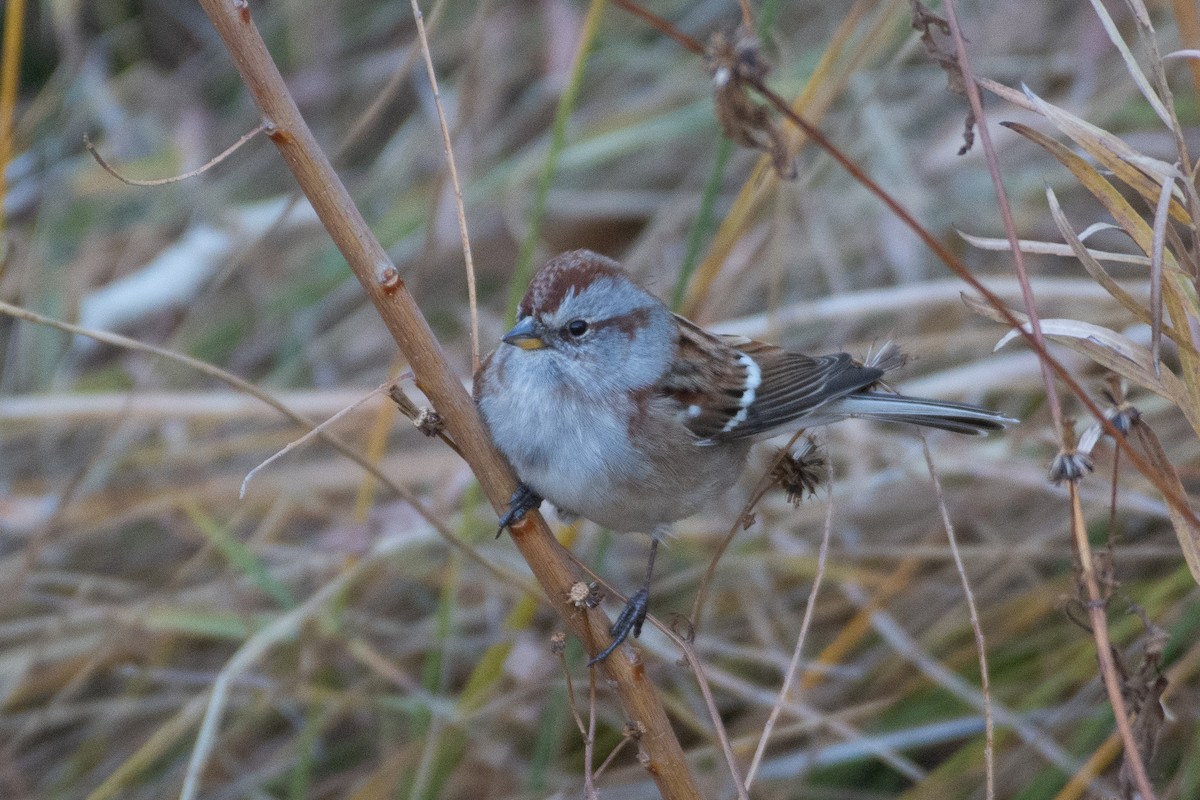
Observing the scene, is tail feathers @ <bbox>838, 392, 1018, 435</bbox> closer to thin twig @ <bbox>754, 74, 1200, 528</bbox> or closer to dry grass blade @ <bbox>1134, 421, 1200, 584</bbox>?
dry grass blade @ <bbox>1134, 421, 1200, 584</bbox>

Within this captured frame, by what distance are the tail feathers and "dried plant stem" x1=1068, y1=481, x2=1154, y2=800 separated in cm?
48

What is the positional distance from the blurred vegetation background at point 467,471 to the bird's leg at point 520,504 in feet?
1.01

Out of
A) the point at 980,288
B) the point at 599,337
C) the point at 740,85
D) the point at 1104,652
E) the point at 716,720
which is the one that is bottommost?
the point at 1104,652

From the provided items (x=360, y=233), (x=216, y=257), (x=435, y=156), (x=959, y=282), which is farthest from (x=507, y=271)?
(x=360, y=233)

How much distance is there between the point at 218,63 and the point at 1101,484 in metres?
3.56

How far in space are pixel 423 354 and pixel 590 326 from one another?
714mm

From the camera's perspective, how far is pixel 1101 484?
99.6 inches

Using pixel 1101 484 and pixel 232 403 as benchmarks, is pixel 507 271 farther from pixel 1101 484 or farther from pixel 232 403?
pixel 1101 484

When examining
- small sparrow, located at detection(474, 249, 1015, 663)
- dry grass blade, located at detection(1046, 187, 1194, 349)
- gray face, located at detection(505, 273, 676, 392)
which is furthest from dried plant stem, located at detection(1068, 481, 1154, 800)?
gray face, located at detection(505, 273, 676, 392)

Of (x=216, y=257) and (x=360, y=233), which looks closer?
(x=360, y=233)

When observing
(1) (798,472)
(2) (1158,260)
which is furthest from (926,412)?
(2) (1158,260)

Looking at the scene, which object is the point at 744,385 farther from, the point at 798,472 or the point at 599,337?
the point at 798,472

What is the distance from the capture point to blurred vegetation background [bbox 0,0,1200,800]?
99.8 inches

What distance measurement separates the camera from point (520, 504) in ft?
5.50
